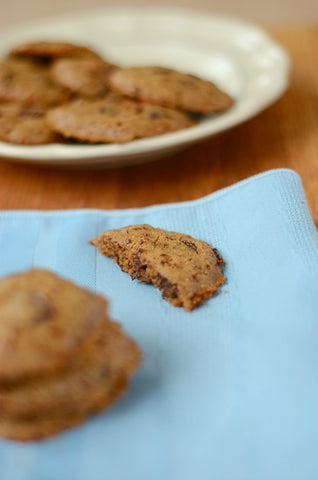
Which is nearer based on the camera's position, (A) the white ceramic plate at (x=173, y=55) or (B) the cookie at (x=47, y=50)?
(A) the white ceramic plate at (x=173, y=55)

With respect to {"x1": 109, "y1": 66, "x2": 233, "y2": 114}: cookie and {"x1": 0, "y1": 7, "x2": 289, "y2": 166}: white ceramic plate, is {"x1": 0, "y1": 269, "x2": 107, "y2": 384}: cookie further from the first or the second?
{"x1": 109, "y1": 66, "x2": 233, "y2": 114}: cookie

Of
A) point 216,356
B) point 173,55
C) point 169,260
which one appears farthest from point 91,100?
point 216,356

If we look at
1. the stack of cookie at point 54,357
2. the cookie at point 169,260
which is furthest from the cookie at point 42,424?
the cookie at point 169,260

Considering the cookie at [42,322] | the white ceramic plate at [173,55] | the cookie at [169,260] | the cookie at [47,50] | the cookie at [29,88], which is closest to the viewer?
the cookie at [42,322]

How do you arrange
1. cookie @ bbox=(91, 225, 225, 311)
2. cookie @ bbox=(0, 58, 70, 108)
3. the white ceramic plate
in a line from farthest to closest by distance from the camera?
cookie @ bbox=(0, 58, 70, 108)
the white ceramic plate
cookie @ bbox=(91, 225, 225, 311)

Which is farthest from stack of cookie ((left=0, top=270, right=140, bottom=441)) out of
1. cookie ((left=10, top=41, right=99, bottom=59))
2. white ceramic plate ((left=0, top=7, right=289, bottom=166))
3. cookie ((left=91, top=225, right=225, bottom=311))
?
cookie ((left=10, top=41, right=99, bottom=59))

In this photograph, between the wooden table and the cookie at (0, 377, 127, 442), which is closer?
the cookie at (0, 377, 127, 442)

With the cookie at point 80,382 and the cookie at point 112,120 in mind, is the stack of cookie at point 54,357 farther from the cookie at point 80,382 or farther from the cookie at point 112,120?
the cookie at point 112,120
